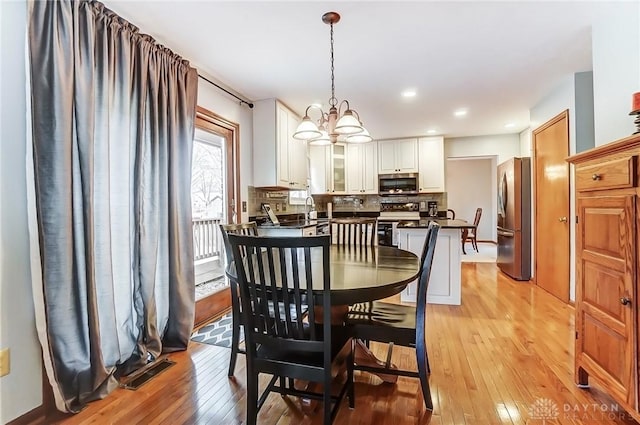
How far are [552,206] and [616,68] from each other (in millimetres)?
1994

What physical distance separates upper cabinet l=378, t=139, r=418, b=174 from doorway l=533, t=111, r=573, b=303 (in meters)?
1.98

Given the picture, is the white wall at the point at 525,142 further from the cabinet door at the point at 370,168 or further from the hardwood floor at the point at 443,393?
the hardwood floor at the point at 443,393

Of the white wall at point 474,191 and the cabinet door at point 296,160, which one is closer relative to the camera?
the cabinet door at point 296,160

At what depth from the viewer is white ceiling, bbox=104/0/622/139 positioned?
2.04 m

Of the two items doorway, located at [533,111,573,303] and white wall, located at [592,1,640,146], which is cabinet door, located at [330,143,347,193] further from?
white wall, located at [592,1,640,146]

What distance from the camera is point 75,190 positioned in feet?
5.49

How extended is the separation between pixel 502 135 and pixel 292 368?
596cm

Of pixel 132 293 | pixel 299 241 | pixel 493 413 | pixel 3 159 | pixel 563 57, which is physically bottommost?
pixel 493 413

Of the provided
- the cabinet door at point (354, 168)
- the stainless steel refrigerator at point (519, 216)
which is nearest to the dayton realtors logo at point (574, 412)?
the stainless steel refrigerator at point (519, 216)

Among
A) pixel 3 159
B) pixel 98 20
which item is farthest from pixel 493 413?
pixel 98 20

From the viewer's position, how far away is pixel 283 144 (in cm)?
386

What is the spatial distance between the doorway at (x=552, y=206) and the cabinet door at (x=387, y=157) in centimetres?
227

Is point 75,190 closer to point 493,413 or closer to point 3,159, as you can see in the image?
point 3,159

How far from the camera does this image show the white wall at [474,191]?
8.48 m
